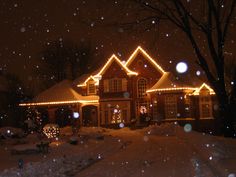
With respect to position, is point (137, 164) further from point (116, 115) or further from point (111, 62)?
point (111, 62)

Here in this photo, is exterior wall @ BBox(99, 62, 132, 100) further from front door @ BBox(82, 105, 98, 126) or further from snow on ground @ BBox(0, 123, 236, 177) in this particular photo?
snow on ground @ BBox(0, 123, 236, 177)

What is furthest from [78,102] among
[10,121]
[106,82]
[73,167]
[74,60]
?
[73,167]

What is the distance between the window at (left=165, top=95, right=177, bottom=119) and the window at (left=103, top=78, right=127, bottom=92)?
20.1 ft

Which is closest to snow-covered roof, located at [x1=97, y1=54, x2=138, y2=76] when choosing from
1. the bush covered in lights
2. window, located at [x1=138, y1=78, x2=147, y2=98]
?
window, located at [x1=138, y1=78, x2=147, y2=98]

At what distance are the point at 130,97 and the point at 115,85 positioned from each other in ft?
7.42

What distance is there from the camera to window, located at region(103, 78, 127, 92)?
168 ft

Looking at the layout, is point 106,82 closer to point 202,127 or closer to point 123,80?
point 123,80

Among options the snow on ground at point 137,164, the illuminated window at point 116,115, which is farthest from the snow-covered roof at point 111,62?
the snow on ground at point 137,164

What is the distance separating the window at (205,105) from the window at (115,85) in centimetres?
863

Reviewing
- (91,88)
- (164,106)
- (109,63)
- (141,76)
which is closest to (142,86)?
(141,76)

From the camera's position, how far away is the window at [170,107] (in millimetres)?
46812

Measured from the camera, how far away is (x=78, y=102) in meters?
51.3

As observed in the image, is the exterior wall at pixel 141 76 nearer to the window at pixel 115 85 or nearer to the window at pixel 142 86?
the window at pixel 142 86

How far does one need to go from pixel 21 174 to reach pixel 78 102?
119 feet
